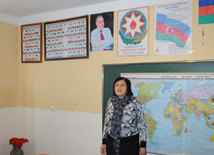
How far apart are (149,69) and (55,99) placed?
4.63 ft

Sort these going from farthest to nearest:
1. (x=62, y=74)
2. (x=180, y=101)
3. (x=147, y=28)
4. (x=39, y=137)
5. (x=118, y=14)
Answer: (x=39, y=137), (x=62, y=74), (x=118, y=14), (x=147, y=28), (x=180, y=101)

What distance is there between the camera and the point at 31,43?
314 cm

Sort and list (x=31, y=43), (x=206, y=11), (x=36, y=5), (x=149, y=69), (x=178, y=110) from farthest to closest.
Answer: (x=31, y=43) → (x=36, y=5) → (x=149, y=69) → (x=178, y=110) → (x=206, y=11)

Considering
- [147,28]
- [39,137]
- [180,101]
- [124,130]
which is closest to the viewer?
[124,130]

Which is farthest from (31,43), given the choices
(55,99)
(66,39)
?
(55,99)

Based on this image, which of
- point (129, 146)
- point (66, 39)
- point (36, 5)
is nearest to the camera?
point (129, 146)

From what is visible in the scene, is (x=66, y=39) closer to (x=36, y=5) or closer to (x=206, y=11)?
(x=36, y=5)

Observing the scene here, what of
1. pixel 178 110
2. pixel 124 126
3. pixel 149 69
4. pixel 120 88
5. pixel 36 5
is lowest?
pixel 124 126

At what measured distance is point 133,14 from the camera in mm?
2422

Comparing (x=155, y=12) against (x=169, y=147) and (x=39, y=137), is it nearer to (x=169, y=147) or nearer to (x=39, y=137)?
(x=169, y=147)

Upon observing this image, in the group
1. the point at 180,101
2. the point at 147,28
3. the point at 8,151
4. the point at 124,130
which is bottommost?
the point at 8,151

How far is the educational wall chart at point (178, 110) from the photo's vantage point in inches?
81.0

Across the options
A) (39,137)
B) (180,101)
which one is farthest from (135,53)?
(39,137)

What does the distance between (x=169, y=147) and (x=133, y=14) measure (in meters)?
1.53
